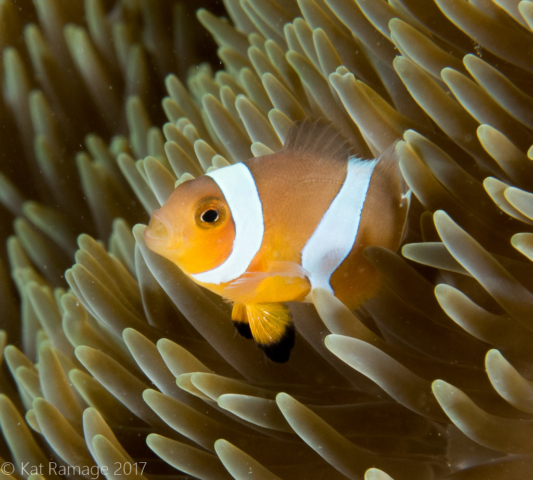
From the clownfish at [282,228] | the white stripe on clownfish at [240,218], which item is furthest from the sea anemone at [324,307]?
the white stripe on clownfish at [240,218]

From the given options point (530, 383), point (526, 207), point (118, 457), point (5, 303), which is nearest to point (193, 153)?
point (5, 303)

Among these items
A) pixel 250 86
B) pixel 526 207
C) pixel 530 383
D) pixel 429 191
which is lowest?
pixel 530 383

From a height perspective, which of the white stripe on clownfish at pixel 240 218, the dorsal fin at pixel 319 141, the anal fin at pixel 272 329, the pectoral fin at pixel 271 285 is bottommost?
the anal fin at pixel 272 329

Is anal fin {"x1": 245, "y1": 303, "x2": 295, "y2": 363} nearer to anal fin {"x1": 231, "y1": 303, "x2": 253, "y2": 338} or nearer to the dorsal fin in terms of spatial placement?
anal fin {"x1": 231, "y1": 303, "x2": 253, "y2": 338}

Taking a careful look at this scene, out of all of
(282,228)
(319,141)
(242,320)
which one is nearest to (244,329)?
(242,320)

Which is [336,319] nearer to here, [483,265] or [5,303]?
[483,265]

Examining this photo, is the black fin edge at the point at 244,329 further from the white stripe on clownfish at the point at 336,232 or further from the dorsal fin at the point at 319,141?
the dorsal fin at the point at 319,141
